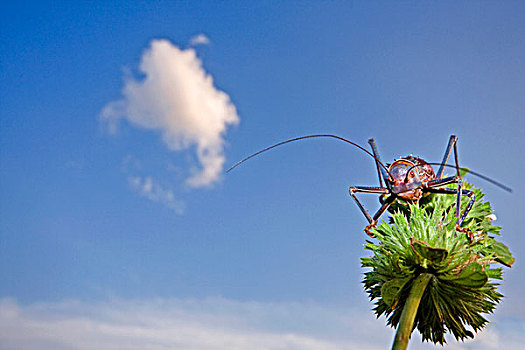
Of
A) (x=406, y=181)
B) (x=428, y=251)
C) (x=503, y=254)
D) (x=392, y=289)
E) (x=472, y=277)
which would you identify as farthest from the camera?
(x=406, y=181)

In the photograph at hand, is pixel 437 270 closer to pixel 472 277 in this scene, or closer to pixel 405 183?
pixel 472 277

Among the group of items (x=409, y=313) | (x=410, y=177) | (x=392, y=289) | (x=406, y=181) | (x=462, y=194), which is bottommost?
(x=409, y=313)

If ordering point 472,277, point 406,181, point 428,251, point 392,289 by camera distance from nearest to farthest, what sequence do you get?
point 428,251 < point 472,277 < point 392,289 < point 406,181

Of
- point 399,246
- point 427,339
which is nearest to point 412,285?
point 399,246

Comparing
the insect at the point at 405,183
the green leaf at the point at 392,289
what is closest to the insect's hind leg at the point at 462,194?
the insect at the point at 405,183

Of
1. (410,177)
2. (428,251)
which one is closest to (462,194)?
(410,177)

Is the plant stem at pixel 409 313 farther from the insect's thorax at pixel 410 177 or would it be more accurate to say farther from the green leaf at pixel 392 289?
the insect's thorax at pixel 410 177
